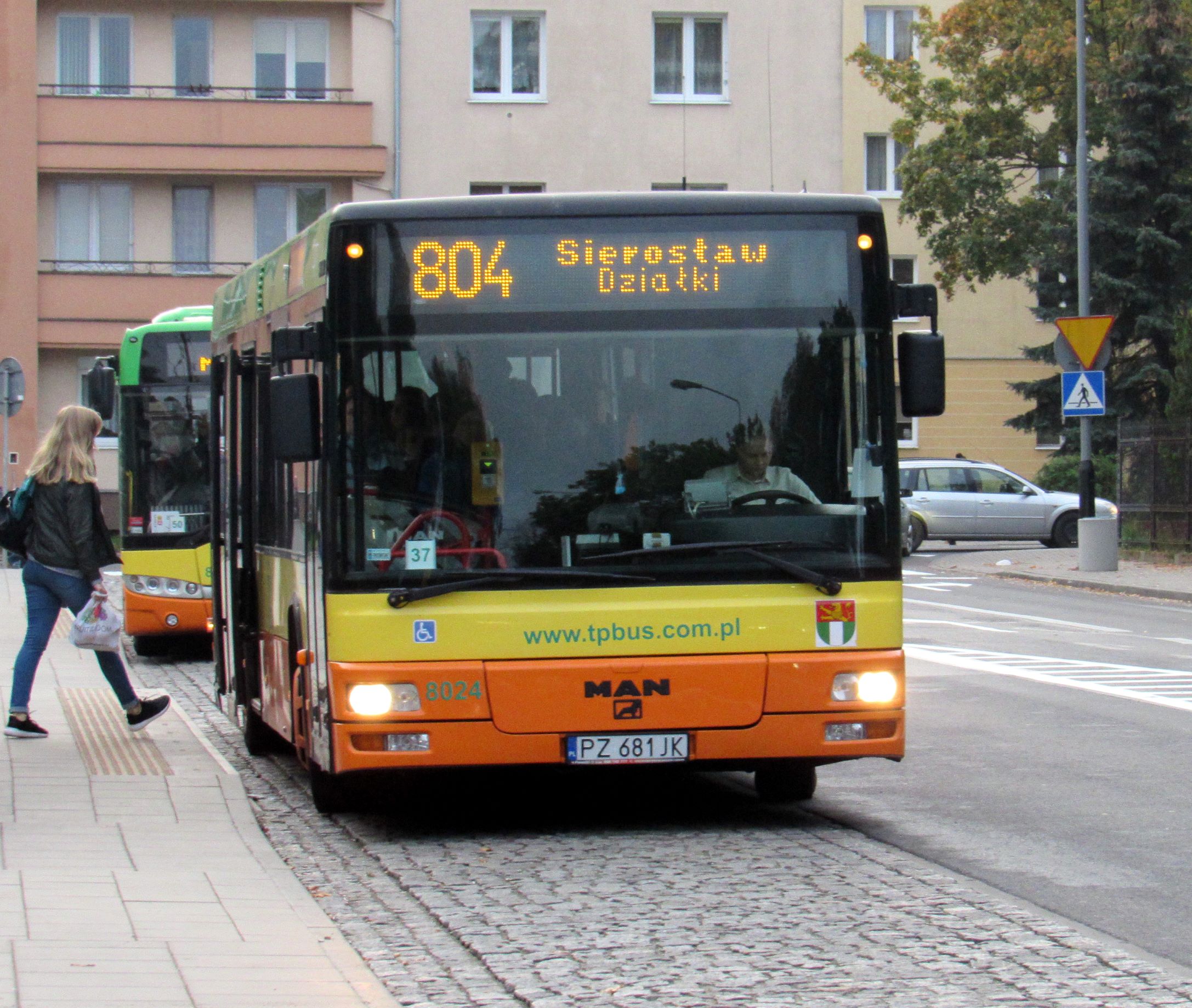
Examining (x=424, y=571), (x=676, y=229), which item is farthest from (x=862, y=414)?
(x=424, y=571)

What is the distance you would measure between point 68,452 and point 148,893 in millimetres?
4500

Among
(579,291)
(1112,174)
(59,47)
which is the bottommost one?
(579,291)

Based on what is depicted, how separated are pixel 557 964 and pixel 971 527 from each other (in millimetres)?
31329

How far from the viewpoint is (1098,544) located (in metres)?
29.0

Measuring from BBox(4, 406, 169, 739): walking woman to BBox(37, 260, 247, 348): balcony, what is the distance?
108 feet

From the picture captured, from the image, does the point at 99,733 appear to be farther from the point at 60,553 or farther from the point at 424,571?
the point at 424,571

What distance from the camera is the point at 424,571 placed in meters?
8.02

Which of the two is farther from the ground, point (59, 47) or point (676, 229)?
point (59, 47)

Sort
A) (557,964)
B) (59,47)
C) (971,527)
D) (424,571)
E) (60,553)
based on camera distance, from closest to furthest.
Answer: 1. (557,964)
2. (424,571)
3. (60,553)
4. (971,527)
5. (59,47)

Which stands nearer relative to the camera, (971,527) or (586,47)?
(971,527)

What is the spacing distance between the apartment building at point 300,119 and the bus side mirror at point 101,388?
2693cm

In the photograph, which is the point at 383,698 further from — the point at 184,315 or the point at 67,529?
the point at 184,315

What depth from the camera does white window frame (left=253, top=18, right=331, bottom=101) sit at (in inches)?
1746

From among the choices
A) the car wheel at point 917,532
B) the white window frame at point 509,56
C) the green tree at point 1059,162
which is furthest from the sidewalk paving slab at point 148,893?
the white window frame at point 509,56
